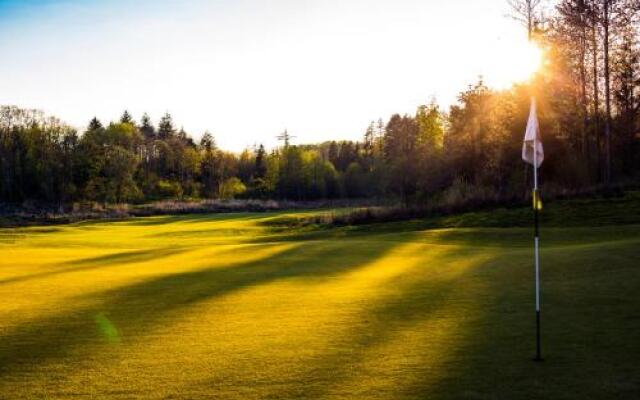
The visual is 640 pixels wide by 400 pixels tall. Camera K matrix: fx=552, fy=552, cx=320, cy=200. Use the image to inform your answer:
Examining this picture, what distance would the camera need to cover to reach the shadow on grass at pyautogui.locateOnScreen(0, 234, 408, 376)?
27.5 ft

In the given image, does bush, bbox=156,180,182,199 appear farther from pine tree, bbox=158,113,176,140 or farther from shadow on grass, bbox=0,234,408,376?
shadow on grass, bbox=0,234,408,376

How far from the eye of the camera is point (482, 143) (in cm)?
4947

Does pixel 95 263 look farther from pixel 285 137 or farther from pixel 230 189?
pixel 285 137

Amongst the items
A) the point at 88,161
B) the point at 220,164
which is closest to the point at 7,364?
the point at 88,161

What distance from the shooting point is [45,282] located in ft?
46.6

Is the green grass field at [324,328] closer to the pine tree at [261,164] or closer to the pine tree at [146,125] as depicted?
the pine tree at [261,164]

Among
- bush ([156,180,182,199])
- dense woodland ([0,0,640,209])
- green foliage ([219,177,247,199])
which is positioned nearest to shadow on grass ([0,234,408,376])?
dense woodland ([0,0,640,209])

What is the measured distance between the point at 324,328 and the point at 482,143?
43.3 m

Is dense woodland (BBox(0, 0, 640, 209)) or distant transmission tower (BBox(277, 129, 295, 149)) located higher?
distant transmission tower (BBox(277, 129, 295, 149))

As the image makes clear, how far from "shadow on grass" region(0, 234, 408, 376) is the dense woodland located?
71.9 feet

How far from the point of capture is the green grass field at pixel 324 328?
673 cm

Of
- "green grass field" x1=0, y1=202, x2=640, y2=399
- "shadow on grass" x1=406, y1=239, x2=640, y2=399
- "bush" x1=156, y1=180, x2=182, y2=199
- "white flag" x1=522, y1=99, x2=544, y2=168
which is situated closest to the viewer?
"shadow on grass" x1=406, y1=239, x2=640, y2=399

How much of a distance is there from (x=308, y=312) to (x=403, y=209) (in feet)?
93.0

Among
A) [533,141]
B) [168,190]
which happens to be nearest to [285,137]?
[168,190]
